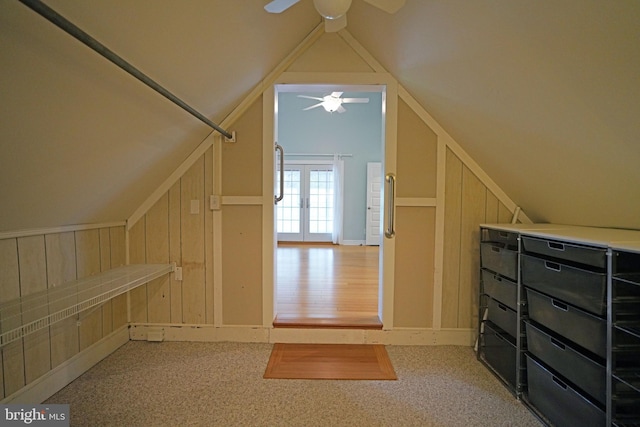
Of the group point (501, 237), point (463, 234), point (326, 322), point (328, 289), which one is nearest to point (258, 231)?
point (326, 322)

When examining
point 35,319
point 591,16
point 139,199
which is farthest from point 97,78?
point 591,16

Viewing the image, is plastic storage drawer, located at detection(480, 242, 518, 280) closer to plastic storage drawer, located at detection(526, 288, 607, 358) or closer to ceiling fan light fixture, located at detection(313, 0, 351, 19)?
plastic storage drawer, located at detection(526, 288, 607, 358)

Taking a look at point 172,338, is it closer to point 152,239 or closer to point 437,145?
point 152,239

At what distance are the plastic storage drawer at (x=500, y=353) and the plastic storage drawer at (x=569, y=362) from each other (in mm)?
211

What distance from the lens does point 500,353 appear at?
186 centimetres

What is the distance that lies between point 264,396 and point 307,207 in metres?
5.51

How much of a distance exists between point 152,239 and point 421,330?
2.30 m

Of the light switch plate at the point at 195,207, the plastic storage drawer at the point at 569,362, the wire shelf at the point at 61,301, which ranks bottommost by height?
the plastic storage drawer at the point at 569,362

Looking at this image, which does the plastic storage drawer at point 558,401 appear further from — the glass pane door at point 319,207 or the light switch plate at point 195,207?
the glass pane door at point 319,207

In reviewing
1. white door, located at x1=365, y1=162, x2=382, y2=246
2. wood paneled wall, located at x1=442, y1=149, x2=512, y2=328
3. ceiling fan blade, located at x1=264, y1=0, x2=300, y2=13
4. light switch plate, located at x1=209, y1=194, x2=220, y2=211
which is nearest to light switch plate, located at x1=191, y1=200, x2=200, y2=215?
light switch plate, located at x1=209, y1=194, x2=220, y2=211

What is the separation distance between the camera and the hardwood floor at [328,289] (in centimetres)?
238

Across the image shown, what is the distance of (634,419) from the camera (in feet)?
3.77

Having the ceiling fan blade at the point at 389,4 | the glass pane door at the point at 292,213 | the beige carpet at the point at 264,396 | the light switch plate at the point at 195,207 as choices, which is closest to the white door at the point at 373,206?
the glass pane door at the point at 292,213

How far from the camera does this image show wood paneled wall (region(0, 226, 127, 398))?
4.74 ft
